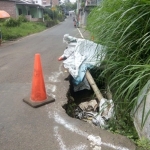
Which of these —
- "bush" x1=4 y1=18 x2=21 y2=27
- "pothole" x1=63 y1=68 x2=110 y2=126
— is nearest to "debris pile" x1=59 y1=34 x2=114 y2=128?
"pothole" x1=63 y1=68 x2=110 y2=126

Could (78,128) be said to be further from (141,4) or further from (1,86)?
(1,86)

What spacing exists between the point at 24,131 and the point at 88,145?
3.17 ft

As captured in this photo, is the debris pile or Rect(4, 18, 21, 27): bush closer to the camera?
the debris pile

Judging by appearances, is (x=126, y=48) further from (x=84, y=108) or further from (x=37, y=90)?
(x=37, y=90)

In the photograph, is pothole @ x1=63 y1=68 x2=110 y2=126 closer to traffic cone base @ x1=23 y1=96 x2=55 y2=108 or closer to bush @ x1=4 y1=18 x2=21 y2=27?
traffic cone base @ x1=23 y1=96 x2=55 y2=108

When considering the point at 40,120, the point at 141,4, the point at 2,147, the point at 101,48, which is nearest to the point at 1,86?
the point at 40,120

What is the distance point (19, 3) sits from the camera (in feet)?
84.0

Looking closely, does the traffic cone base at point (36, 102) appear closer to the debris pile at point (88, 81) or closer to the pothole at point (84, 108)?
the pothole at point (84, 108)

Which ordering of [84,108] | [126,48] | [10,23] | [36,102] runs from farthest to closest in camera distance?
[10,23] → [84,108] → [36,102] → [126,48]

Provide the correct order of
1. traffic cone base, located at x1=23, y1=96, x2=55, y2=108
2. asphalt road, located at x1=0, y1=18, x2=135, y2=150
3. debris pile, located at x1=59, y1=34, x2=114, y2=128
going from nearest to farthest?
asphalt road, located at x1=0, y1=18, x2=135, y2=150, debris pile, located at x1=59, y1=34, x2=114, y2=128, traffic cone base, located at x1=23, y1=96, x2=55, y2=108

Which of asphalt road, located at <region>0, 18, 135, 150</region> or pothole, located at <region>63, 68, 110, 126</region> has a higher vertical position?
asphalt road, located at <region>0, 18, 135, 150</region>

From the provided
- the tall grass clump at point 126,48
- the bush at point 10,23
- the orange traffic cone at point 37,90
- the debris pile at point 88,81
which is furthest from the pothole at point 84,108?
the bush at point 10,23

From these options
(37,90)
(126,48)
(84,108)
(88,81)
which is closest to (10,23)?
(88,81)

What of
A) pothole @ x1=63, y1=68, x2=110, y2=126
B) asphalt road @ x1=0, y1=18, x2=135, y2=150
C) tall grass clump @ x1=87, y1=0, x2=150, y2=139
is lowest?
pothole @ x1=63, y1=68, x2=110, y2=126
